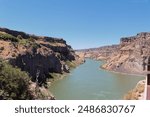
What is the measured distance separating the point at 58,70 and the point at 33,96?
58.3 m

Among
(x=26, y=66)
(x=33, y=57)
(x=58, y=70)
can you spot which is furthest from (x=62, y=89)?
(x=58, y=70)

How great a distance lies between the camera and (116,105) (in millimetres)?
5969

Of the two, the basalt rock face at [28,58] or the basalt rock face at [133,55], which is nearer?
the basalt rock face at [28,58]

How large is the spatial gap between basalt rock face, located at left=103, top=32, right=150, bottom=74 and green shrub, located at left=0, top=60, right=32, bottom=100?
69.0 m

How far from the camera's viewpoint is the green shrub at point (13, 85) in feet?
58.7

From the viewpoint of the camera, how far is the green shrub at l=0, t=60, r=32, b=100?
17895 mm

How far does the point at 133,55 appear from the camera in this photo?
316 ft

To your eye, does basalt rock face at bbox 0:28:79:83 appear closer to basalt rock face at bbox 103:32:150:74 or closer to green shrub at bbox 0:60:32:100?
green shrub at bbox 0:60:32:100

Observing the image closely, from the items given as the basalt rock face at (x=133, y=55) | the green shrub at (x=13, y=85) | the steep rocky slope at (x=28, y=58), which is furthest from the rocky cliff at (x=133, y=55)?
the green shrub at (x=13, y=85)

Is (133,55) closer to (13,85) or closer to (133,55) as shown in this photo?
(133,55)

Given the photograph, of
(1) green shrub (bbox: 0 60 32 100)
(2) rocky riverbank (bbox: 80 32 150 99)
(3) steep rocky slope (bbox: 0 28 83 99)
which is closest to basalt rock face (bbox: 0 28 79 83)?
(3) steep rocky slope (bbox: 0 28 83 99)

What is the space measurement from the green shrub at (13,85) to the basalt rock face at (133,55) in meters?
69.0

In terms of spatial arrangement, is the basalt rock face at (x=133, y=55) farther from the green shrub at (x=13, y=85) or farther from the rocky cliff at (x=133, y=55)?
the green shrub at (x=13, y=85)

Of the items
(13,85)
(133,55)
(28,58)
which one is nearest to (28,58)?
(28,58)
